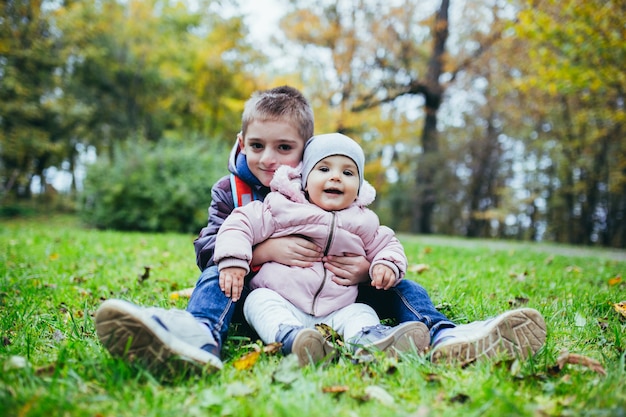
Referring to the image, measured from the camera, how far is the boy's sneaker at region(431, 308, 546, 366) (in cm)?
183

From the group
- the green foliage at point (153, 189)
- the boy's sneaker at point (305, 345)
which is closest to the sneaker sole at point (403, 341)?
the boy's sneaker at point (305, 345)

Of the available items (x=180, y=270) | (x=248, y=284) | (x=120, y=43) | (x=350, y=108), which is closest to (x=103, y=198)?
(x=180, y=270)

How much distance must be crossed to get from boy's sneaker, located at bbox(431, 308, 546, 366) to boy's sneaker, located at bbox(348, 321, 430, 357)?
84mm

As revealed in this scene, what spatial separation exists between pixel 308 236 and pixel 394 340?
27.3 inches

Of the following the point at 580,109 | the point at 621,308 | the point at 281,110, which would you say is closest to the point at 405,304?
the point at 281,110

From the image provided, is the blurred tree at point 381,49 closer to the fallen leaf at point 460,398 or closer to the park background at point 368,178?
the park background at point 368,178

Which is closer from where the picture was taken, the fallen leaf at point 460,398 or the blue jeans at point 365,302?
the fallen leaf at point 460,398

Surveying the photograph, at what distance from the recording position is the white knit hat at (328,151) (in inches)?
92.8

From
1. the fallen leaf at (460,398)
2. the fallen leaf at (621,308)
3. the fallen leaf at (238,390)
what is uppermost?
the fallen leaf at (621,308)

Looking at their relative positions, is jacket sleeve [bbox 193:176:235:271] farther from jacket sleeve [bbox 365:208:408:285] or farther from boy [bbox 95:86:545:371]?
jacket sleeve [bbox 365:208:408:285]

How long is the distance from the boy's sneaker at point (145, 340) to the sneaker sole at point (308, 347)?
31 cm

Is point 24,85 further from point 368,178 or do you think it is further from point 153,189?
point 368,178

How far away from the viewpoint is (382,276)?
2.17m

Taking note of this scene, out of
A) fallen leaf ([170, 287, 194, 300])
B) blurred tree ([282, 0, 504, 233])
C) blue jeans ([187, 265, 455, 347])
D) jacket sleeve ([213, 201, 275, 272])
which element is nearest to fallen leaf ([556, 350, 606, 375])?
blue jeans ([187, 265, 455, 347])
